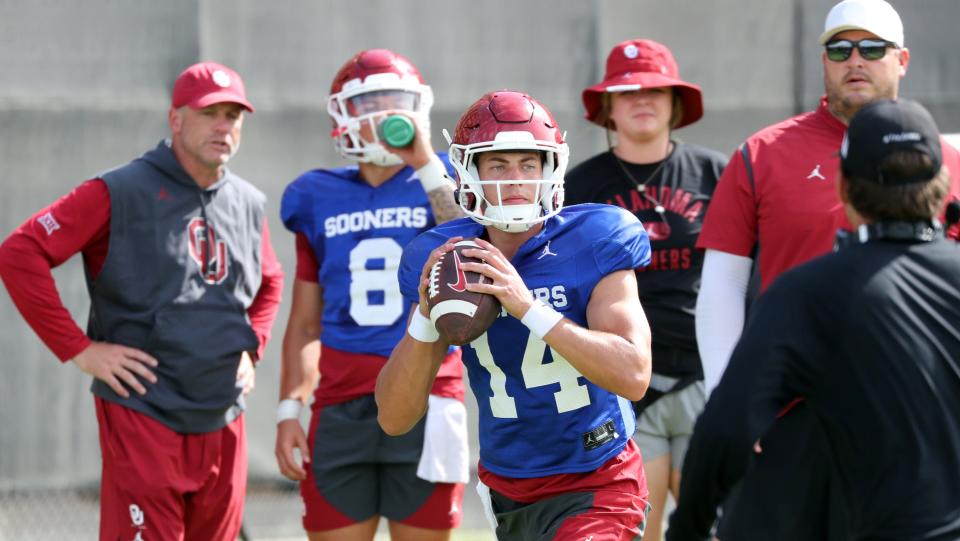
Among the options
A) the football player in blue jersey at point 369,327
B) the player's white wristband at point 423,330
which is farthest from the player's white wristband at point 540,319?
the football player in blue jersey at point 369,327

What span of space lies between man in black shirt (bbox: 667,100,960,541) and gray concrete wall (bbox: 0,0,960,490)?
412 cm

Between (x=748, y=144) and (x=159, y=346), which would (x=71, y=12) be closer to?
(x=159, y=346)

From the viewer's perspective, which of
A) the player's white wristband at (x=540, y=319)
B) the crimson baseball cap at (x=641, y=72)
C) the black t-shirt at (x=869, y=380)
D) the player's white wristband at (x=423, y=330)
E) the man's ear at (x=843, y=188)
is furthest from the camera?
the crimson baseball cap at (x=641, y=72)

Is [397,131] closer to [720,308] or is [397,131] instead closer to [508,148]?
[508,148]

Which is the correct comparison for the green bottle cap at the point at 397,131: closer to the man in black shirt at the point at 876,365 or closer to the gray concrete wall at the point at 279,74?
the gray concrete wall at the point at 279,74

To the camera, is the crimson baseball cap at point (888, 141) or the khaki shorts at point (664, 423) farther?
the khaki shorts at point (664, 423)

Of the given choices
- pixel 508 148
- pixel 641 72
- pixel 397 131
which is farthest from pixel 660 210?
pixel 508 148

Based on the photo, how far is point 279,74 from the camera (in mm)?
6211

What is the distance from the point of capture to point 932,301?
228cm

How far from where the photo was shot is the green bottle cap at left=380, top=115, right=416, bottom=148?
4.27 metres

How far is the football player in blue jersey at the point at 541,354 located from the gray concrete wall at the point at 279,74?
A: 3.11m

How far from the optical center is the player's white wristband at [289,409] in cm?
452

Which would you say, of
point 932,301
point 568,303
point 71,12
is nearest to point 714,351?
point 568,303

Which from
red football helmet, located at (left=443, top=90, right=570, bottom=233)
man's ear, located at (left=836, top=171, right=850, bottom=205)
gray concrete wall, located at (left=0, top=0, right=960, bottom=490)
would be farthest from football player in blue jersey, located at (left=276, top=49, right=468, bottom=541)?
man's ear, located at (left=836, top=171, right=850, bottom=205)
